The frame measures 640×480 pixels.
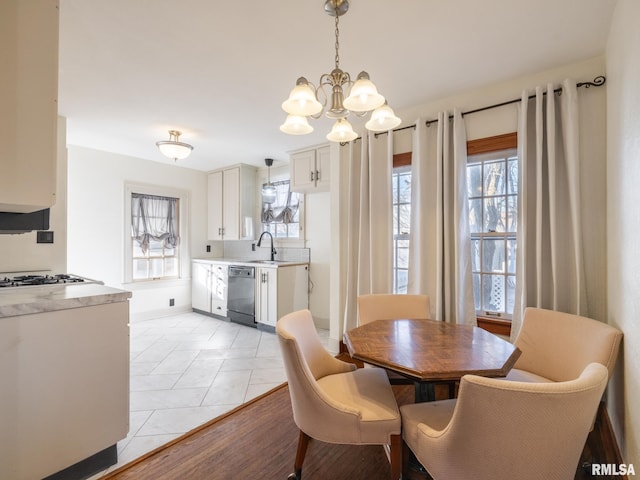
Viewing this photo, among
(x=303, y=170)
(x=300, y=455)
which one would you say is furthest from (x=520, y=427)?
(x=303, y=170)

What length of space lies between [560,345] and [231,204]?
4.56m

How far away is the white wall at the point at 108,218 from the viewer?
13.0 ft

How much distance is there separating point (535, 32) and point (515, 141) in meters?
0.76

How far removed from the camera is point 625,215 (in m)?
1.54

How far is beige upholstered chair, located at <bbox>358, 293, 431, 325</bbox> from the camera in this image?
7.74ft

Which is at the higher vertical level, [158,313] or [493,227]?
[493,227]

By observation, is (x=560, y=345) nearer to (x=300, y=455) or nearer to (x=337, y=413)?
(x=337, y=413)

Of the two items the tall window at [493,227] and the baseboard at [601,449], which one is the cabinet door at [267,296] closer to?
the tall window at [493,227]

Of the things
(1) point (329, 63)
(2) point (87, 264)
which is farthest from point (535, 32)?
(2) point (87, 264)

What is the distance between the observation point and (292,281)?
4195mm

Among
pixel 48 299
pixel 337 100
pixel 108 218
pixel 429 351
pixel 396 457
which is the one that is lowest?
pixel 396 457

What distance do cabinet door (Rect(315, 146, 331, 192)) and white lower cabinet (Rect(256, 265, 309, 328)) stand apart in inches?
48.5

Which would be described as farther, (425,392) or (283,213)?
(283,213)

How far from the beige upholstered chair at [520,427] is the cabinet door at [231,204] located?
14.4 ft
